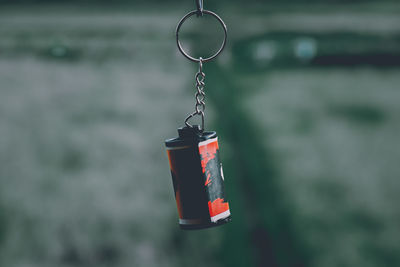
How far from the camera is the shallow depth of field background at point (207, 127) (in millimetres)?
6695

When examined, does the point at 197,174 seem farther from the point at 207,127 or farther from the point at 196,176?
the point at 207,127

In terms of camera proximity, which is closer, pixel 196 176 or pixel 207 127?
pixel 196 176

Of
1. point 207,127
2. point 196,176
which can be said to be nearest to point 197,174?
point 196,176

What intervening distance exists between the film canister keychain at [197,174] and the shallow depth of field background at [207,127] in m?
4.45

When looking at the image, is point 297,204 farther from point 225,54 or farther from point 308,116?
point 225,54

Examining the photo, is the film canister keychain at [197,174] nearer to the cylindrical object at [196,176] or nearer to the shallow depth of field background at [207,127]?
the cylindrical object at [196,176]

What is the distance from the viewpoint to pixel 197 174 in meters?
2.28

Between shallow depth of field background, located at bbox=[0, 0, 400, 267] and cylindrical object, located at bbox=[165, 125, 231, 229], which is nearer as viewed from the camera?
cylindrical object, located at bbox=[165, 125, 231, 229]

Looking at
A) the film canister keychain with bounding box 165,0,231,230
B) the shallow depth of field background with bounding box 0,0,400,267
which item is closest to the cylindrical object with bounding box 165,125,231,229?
the film canister keychain with bounding box 165,0,231,230

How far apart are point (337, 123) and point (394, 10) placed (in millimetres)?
5307

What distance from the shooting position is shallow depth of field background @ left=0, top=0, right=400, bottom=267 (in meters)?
6.70

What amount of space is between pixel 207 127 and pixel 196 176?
19.9ft

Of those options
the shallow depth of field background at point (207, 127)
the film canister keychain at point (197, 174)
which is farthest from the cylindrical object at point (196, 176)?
the shallow depth of field background at point (207, 127)

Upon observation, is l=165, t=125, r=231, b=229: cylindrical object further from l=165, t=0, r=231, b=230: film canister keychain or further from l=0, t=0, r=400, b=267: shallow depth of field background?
l=0, t=0, r=400, b=267: shallow depth of field background
